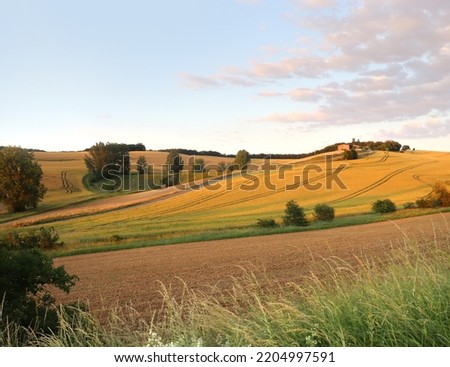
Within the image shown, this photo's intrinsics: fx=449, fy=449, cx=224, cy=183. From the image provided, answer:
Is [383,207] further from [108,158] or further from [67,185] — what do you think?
[67,185]

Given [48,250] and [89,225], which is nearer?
[48,250]

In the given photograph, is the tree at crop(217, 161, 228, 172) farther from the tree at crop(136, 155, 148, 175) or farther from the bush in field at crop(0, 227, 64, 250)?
the bush in field at crop(0, 227, 64, 250)

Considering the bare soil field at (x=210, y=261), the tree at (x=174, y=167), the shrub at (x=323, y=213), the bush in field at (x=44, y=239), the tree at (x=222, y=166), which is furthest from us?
the shrub at (x=323, y=213)

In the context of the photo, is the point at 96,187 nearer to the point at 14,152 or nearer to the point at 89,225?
the point at 89,225

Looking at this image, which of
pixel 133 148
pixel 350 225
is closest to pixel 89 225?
pixel 133 148

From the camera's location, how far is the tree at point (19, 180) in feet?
65.1

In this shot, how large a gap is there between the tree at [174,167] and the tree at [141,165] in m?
1.23

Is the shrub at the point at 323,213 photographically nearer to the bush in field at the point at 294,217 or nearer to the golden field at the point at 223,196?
the bush in field at the point at 294,217

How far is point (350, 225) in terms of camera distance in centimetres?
2955

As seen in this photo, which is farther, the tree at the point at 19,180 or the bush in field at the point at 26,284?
the tree at the point at 19,180

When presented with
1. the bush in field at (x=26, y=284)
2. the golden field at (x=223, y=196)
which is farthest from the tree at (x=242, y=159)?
the bush in field at (x=26, y=284)

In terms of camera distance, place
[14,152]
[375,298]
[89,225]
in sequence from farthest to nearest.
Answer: [89,225] → [14,152] → [375,298]
